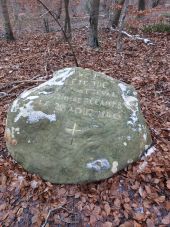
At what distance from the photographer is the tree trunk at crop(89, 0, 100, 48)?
8453mm

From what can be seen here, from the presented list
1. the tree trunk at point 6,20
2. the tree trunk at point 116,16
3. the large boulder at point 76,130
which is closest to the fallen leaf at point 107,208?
the large boulder at point 76,130

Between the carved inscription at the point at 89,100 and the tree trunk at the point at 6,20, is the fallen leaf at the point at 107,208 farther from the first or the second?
the tree trunk at the point at 6,20

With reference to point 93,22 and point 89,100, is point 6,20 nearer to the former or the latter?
point 93,22

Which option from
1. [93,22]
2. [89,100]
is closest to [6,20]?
[93,22]

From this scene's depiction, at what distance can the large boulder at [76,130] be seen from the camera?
3617mm

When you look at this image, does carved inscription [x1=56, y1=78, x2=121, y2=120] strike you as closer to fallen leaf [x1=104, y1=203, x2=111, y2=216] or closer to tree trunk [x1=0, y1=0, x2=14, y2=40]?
fallen leaf [x1=104, y1=203, x2=111, y2=216]

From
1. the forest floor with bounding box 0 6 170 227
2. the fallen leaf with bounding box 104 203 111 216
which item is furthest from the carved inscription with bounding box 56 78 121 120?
the fallen leaf with bounding box 104 203 111 216

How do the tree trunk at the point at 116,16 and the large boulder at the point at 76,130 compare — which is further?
the tree trunk at the point at 116,16

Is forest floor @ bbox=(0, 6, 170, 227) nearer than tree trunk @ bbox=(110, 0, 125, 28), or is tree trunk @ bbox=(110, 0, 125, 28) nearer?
forest floor @ bbox=(0, 6, 170, 227)

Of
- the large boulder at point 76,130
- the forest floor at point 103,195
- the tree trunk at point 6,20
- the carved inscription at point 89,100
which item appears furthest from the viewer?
the tree trunk at point 6,20

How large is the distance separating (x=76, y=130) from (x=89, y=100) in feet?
2.21

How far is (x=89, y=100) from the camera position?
4191mm

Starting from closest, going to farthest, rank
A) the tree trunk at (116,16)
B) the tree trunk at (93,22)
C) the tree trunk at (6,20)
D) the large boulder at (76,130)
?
1. the large boulder at (76,130)
2. the tree trunk at (93,22)
3. the tree trunk at (6,20)
4. the tree trunk at (116,16)

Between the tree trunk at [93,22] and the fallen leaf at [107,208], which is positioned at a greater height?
the tree trunk at [93,22]
